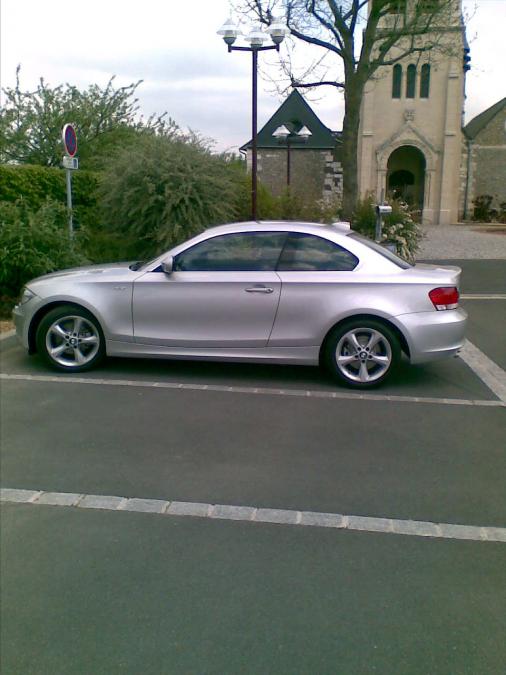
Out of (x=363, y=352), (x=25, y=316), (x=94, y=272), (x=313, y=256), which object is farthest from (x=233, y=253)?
(x=25, y=316)

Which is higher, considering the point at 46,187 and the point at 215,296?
the point at 46,187

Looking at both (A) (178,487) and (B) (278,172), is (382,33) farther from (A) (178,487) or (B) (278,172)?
(B) (278,172)

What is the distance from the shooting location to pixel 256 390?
242 inches

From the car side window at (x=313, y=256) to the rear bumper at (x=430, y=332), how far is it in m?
0.77

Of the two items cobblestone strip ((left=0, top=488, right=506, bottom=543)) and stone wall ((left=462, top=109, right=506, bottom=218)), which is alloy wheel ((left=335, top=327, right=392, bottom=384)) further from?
stone wall ((left=462, top=109, right=506, bottom=218))

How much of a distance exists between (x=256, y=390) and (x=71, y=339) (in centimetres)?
201

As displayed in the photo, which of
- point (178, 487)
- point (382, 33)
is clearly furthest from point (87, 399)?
point (382, 33)

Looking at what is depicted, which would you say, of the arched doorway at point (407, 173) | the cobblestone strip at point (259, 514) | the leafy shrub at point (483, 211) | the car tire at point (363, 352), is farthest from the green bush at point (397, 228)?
the leafy shrub at point (483, 211)

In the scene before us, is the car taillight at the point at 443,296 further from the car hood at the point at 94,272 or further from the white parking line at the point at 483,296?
the white parking line at the point at 483,296

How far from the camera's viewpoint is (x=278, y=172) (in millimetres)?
38188

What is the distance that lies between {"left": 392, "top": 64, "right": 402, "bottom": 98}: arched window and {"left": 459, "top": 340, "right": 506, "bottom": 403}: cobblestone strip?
3325 centimetres

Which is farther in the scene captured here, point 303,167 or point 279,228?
point 303,167

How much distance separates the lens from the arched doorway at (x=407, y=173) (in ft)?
133

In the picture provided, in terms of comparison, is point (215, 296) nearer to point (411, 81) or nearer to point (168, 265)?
point (168, 265)
